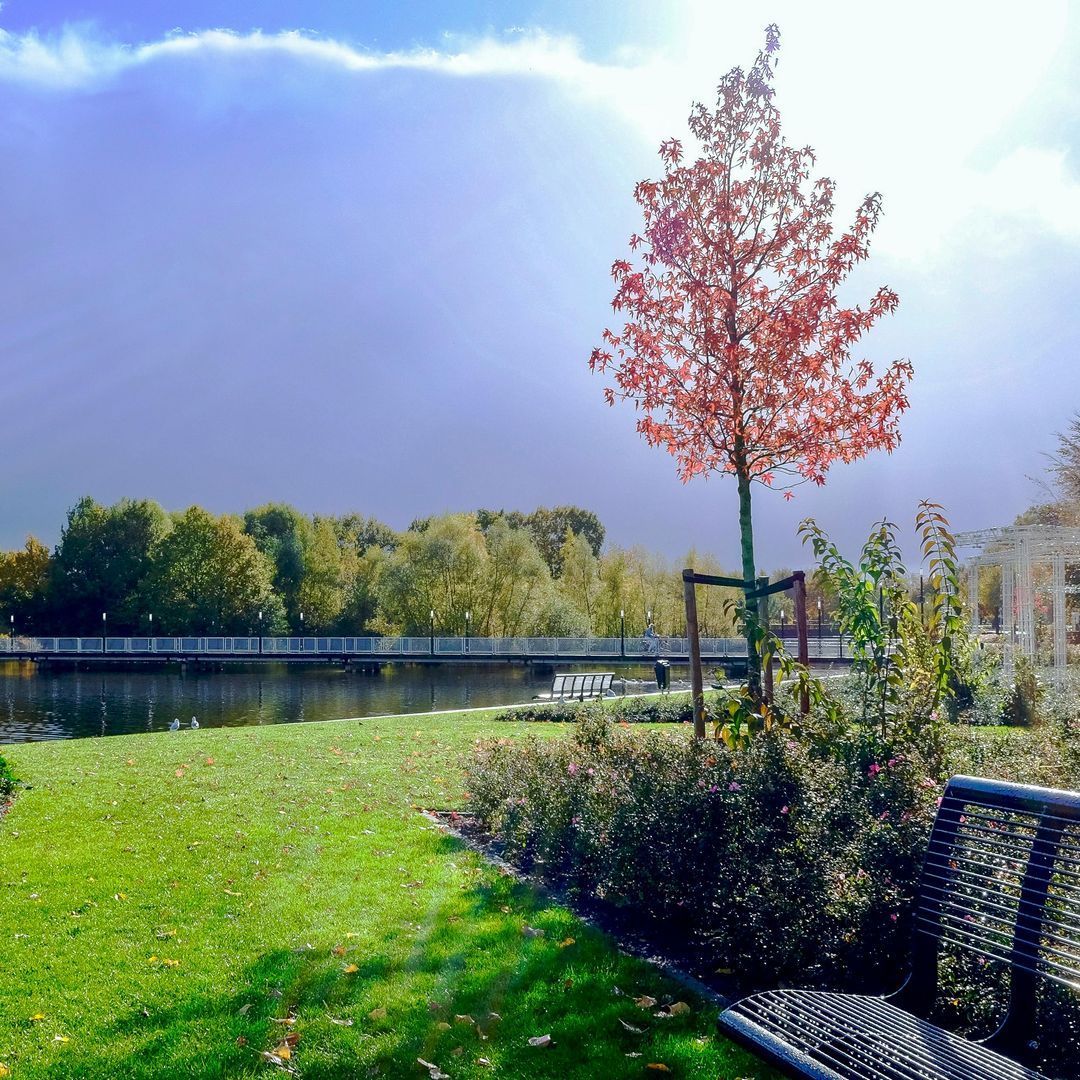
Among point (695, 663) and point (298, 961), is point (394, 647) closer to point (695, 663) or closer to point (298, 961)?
point (695, 663)

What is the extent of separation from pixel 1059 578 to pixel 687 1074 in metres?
15.3

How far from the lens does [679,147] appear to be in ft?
22.2

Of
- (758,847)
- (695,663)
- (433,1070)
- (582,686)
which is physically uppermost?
(695,663)

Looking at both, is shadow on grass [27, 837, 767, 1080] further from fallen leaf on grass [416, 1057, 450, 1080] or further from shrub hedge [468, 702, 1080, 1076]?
shrub hedge [468, 702, 1080, 1076]

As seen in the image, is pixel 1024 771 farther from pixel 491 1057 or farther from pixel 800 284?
pixel 800 284

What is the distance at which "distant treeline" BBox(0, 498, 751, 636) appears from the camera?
53.4 m

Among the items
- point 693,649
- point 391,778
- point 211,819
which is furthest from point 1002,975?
point 391,778

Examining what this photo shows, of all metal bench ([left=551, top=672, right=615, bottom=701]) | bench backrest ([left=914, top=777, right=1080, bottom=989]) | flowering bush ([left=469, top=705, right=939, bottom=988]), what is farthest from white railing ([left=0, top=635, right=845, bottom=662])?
bench backrest ([left=914, top=777, right=1080, bottom=989])

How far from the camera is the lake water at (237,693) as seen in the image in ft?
79.7

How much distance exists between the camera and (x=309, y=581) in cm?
6638

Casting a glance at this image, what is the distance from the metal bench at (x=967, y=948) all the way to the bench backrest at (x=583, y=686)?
1834cm

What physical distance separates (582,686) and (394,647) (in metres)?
28.5

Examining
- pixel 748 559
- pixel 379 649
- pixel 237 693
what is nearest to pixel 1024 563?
pixel 748 559

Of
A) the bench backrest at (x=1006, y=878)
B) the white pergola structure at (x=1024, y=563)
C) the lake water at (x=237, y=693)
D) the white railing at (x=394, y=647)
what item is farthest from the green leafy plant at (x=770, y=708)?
the white railing at (x=394, y=647)
